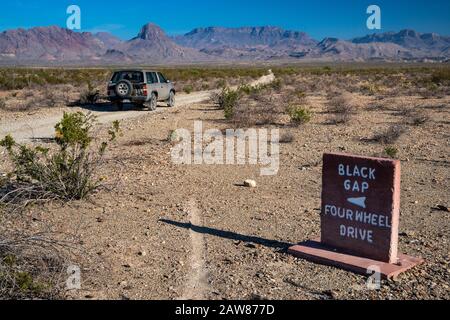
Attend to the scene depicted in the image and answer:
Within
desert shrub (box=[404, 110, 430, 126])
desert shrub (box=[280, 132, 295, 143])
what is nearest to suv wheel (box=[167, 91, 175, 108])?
desert shrub (box=[404, 110, 430, 126])

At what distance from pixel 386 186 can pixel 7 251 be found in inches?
148

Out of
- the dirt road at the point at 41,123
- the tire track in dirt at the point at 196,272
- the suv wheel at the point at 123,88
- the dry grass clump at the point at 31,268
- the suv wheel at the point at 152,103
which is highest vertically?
the suv wheel at the point at 123,88

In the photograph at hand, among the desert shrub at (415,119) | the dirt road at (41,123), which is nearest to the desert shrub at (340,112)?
the desert shrub at (415,119)

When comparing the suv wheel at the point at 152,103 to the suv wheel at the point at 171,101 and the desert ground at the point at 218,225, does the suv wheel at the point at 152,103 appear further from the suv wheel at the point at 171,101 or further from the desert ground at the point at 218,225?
the desert ground at the point at 218,225

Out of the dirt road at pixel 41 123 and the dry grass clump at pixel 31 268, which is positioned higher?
the dirt road at pixel 41 123

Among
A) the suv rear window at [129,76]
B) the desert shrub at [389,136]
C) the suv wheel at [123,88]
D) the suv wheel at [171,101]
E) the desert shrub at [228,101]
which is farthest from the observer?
the suv wheel at [171,101]

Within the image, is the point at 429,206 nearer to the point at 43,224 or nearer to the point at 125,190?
the point at 125,190

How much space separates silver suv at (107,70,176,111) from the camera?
751 inches

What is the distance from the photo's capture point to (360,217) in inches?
210

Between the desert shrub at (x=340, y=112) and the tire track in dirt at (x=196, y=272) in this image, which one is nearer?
the tire track in dirt at (x=196, y=272)

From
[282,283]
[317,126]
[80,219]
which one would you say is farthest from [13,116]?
[282,283]

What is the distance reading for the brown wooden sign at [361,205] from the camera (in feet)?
16.7
